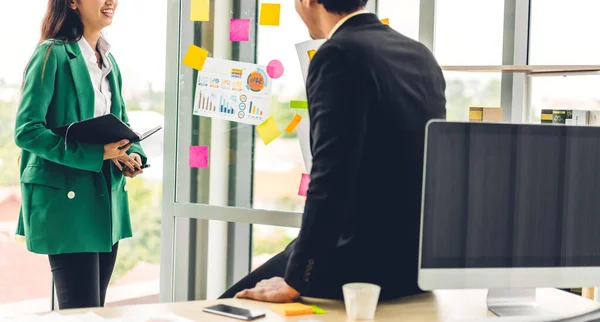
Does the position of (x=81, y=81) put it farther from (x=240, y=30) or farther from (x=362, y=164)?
(x=362, y=164)

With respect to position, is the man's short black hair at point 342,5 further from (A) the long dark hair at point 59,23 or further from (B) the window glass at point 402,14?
(A) the long dark hair at point 59,23

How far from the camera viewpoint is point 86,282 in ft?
8.14

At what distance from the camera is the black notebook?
2400 mm

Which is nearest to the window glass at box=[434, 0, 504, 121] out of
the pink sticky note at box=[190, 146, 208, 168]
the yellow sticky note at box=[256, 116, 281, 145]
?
the yellow sticky note at box=[256, 116, 281, 145]

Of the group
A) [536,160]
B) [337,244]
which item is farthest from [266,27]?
[536,160]

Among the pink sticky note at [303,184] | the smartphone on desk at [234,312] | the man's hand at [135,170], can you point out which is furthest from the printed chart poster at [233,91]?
the smartphone on desk at [234,312]

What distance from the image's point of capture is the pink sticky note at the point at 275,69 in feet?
9.55

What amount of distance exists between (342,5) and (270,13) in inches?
44.0

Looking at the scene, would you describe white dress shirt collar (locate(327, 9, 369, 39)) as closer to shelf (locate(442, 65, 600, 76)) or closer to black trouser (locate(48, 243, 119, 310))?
shelf (locate(442, 65, 600, 76))

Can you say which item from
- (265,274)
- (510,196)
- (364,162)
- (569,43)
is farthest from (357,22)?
(569,43)

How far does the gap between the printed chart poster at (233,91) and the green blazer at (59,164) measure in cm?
56

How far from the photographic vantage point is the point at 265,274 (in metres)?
1.91

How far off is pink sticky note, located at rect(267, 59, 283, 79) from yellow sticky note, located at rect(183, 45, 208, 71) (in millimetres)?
289

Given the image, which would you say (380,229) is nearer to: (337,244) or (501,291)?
(337,244)
